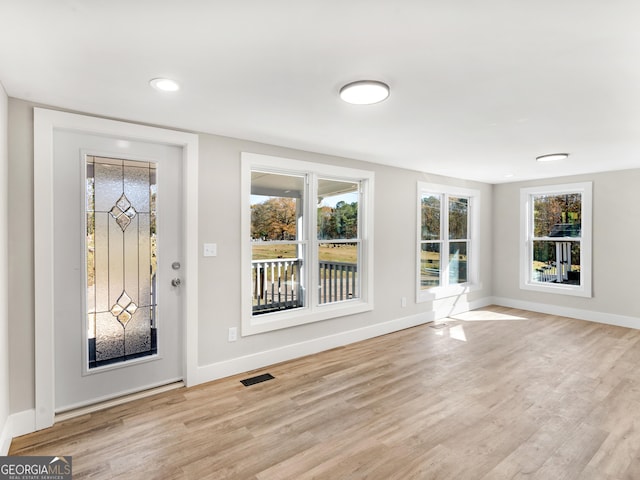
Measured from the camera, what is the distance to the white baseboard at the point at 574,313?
495 centimetres

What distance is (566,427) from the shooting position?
94.1 inches

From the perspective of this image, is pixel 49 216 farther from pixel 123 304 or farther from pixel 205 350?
pixel 205 350

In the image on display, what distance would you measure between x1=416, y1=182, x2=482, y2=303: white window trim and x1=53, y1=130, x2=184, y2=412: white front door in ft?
11.0

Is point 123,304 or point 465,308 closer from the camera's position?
point 123,304

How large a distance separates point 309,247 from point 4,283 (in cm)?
257

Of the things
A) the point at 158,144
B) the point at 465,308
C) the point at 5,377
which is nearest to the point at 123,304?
the point at 5,377

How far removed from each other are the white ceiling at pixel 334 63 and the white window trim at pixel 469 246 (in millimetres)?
2047

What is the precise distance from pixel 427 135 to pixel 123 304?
10.0ft

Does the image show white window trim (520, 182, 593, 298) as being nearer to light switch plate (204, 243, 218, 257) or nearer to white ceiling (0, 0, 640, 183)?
white ceiling (0, 0, 640, 183)

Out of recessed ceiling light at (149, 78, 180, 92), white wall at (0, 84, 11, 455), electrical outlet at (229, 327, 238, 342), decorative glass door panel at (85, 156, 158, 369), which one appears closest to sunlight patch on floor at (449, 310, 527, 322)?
electrical outlet at (229, 327, 238, 342)

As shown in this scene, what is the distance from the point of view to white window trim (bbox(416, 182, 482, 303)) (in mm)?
5039

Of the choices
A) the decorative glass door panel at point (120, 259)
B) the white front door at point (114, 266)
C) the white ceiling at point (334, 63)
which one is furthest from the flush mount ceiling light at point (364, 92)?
the decorative glass door panel at point (120, 259)

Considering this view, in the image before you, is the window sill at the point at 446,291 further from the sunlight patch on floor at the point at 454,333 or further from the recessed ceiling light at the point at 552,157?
the recessed ceiling light at the point at 552,157

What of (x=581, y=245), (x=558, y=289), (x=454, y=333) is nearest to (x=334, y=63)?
(x=454, y=333)
